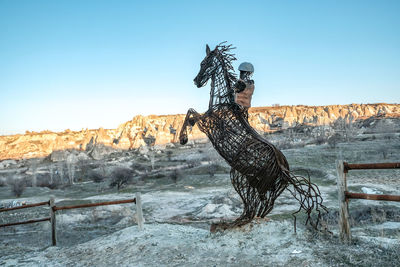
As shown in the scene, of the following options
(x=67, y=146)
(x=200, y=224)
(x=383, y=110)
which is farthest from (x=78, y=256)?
(x=383, y=110)

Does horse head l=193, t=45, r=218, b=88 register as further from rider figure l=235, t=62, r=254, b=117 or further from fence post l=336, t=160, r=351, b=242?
fence post l=336, t=160, r=351, b=242

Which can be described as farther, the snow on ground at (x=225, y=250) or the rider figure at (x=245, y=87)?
the rider figure at (x=245, y=87)

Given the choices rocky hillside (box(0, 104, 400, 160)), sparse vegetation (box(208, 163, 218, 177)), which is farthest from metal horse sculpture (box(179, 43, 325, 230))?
rocky hillside (box(0, 104, 400, 160))

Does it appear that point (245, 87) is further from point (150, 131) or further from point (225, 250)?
point (150, 131)

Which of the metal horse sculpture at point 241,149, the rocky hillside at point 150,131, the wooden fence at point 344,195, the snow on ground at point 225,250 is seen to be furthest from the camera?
the rocky hillside at point 150,131

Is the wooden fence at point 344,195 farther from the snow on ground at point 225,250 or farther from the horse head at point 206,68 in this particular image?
the horse head at point 206,68

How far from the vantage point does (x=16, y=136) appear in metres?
88.6

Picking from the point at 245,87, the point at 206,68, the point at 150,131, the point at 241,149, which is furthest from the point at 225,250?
the point at 150,131

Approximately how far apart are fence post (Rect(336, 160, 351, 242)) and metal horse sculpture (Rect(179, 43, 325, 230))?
0.34 m

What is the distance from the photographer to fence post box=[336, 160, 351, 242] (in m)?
3.88

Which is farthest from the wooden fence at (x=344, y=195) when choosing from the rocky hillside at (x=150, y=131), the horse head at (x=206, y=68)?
the rocky hillside at (x=150, y=131)

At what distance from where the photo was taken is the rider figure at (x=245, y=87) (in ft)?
15.7

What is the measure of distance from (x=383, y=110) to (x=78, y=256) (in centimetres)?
10857

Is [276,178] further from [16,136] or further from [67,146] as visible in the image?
[16,136]
